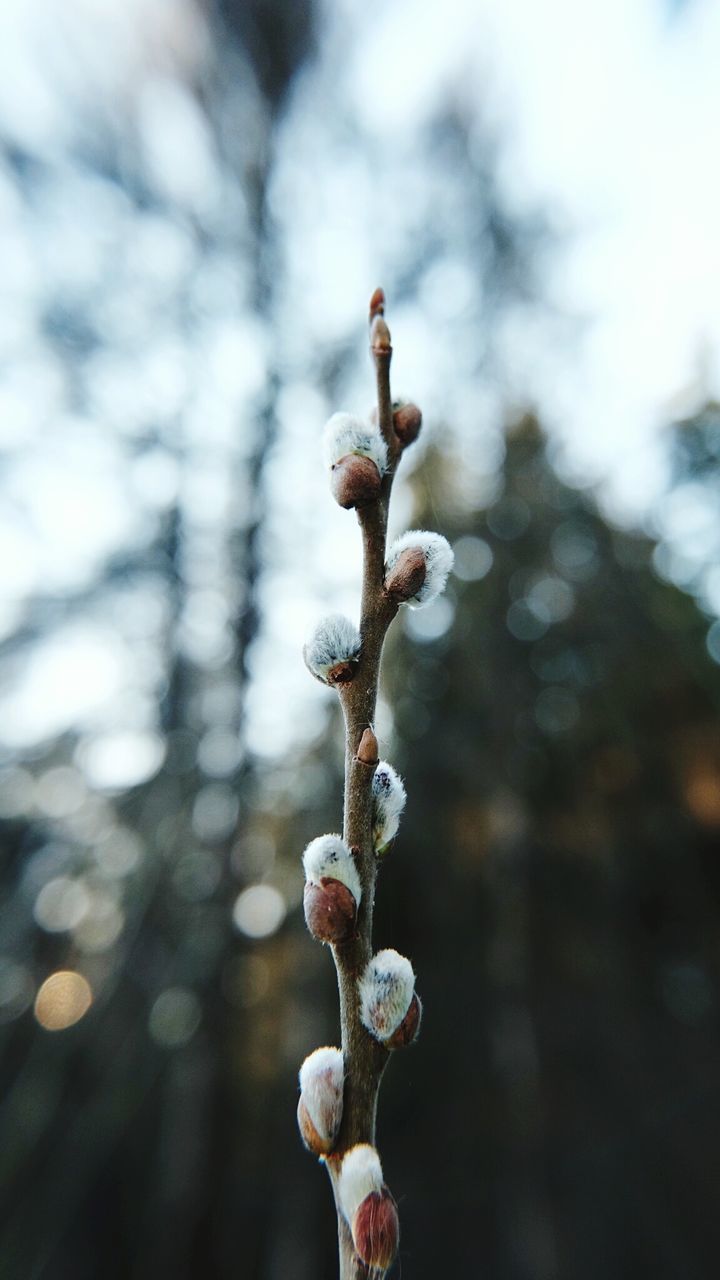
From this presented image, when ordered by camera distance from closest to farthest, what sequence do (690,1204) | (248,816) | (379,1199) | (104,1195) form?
(379,1199) < (104,1195) < (248,816) < (690,1204)

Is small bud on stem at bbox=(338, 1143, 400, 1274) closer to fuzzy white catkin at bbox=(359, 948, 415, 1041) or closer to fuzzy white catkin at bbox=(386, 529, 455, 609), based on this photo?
fuzzy white catkin at bbox=(359, 948, 415, 1041)

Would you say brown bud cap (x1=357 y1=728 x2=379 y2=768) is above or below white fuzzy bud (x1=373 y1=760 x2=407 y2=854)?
above

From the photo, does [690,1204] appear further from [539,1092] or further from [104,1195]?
[104,1195]

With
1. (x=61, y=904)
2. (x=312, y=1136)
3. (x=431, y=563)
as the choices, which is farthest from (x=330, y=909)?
(x=61, y=904)

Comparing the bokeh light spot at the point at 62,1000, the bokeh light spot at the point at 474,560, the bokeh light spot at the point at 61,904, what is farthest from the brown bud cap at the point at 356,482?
the bokeh light spot at the point at 474,560

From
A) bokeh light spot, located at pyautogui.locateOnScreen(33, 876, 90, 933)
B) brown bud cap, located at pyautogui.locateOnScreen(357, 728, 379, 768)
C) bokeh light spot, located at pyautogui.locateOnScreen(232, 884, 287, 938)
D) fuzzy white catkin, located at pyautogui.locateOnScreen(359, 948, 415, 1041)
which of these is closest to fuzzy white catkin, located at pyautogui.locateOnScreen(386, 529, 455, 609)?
brown bud cap, located at pyautogui.locateOnScreen(357, 728, 379, 768)

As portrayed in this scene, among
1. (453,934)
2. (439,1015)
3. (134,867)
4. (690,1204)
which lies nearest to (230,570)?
(134,867)
